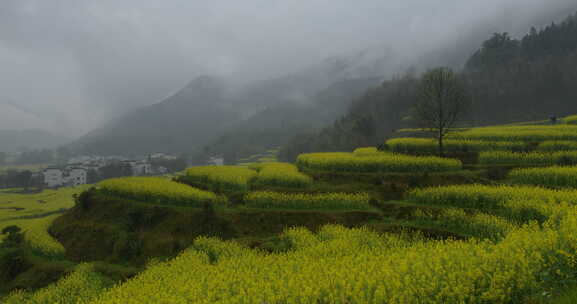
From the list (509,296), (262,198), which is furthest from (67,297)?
(509,296)

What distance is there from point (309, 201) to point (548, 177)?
12.6m

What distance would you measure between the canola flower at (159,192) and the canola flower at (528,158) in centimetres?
1757

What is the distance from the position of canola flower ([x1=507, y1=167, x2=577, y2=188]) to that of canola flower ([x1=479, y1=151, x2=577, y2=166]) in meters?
2.11

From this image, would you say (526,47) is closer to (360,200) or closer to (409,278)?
(360,200)

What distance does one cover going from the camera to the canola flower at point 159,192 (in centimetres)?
1565

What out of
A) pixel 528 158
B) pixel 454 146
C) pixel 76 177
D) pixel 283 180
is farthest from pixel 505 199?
pixel 76 177

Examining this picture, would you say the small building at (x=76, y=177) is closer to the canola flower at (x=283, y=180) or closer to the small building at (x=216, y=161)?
the small building at (x=216, y=161)

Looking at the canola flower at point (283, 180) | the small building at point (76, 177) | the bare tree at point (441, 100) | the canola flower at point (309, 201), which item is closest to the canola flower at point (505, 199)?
the canola flower at point (309, 201)

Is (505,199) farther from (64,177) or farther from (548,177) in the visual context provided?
(64,177)

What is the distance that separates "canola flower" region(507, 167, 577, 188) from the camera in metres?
13.6

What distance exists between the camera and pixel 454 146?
2045 centimetres

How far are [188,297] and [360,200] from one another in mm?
10505

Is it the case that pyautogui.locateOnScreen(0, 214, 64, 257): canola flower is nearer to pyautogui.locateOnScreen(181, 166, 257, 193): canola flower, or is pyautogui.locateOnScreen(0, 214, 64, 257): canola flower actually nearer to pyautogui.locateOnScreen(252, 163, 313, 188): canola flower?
pyautogui.locateOnScreen(181, 166, 257, 193): canola flower

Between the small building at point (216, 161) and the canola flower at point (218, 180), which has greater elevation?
the canola flower at point (218, 180)
